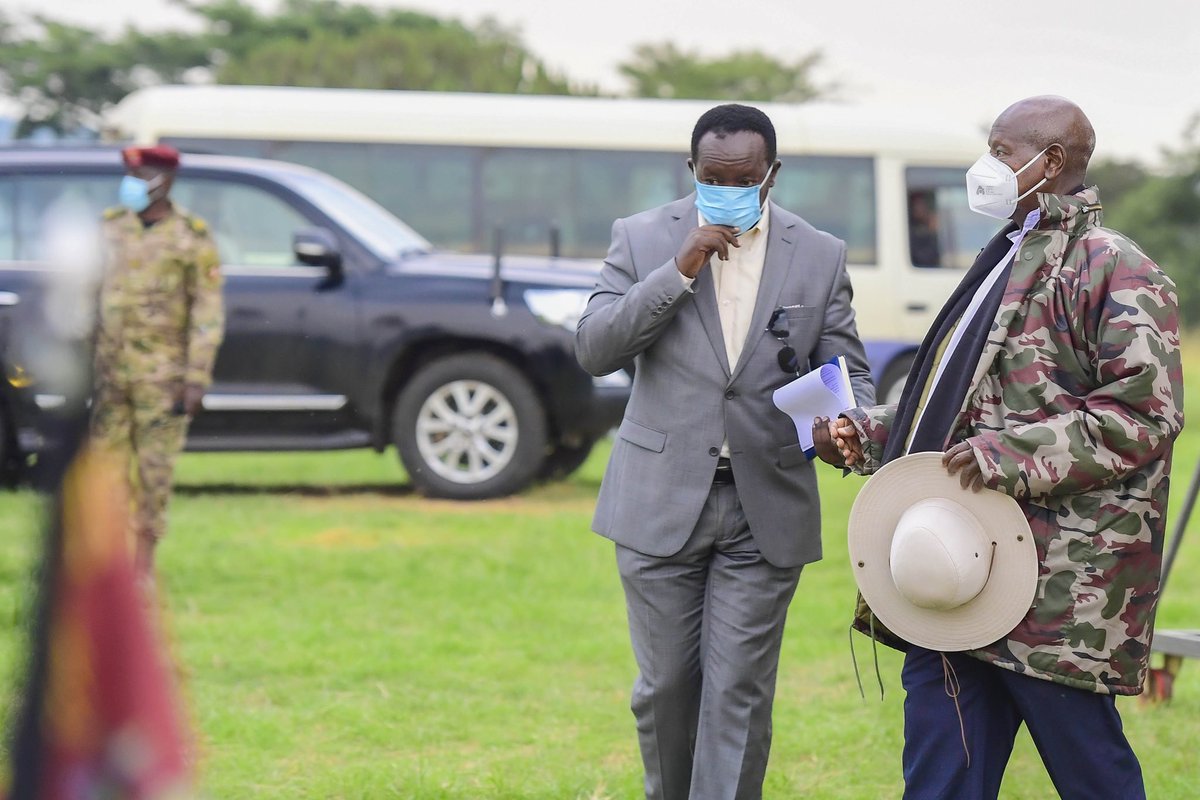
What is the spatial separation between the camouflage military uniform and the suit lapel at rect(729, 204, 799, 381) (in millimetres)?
3386

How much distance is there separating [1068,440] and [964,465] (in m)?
0.21

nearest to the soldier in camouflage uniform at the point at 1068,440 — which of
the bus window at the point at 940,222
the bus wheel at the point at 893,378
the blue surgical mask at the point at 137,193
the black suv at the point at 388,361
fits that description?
the blue surgical mask at the point at 137,193

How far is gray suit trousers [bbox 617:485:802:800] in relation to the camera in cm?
382

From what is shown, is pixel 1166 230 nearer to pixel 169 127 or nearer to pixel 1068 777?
pixel 169 127

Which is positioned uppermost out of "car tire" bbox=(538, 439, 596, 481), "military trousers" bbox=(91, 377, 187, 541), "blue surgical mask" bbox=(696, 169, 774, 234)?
"blue surgical mask" bbox=(696, 169, 774, 234)

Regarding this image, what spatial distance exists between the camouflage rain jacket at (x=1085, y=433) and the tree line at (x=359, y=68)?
31.4 m

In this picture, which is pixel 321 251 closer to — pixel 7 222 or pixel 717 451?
pixel 7 222

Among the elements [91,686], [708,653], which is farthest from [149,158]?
[91,686]

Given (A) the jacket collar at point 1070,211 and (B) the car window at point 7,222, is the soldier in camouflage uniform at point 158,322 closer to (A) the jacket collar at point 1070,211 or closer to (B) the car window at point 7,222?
(B) the car window at point 7,222

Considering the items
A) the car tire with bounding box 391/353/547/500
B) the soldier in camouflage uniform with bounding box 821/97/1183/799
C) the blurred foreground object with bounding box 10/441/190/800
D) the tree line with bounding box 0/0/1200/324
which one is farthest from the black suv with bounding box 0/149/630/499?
the tree line with bounding box 0/0/1200/324

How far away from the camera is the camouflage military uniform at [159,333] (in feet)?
21.7

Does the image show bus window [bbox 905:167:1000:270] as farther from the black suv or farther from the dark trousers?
the dark trousers

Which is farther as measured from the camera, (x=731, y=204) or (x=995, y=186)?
(x=731, y=204)

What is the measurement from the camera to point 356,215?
1068 cm
